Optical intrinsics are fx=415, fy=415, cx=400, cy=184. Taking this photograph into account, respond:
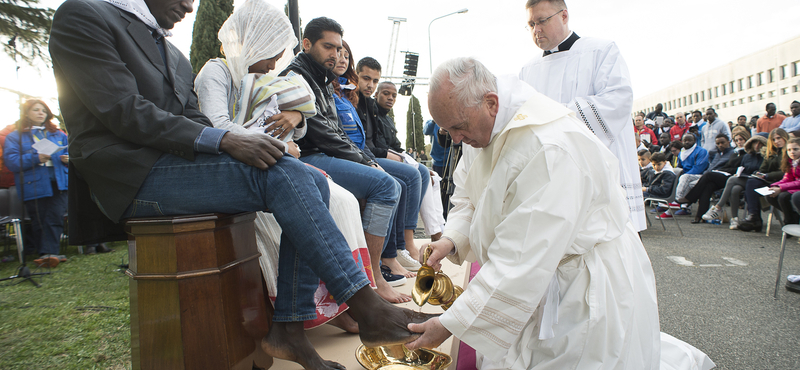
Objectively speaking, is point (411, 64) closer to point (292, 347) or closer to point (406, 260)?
point (406, 260)

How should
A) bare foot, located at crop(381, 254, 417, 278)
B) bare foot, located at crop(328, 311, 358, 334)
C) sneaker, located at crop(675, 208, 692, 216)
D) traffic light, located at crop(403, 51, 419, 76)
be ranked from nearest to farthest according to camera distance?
1. bare foot, located at crop(328, 311, 358, 334)
2. bare foot, located at crop(381, 254, 417, 278)
3. sneaker, located at crop(675, 208, 692, 216)
4. traffic light, located at crop(403, 51, 419, 76)

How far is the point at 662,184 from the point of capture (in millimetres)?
8406

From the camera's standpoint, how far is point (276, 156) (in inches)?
60.9

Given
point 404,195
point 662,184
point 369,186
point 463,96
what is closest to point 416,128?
point 662,184

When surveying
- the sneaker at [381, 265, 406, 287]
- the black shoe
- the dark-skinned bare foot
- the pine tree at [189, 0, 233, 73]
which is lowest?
the black shoe

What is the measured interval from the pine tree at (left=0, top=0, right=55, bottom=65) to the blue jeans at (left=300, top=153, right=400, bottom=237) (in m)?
1.91

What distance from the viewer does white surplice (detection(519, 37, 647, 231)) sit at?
104 inches

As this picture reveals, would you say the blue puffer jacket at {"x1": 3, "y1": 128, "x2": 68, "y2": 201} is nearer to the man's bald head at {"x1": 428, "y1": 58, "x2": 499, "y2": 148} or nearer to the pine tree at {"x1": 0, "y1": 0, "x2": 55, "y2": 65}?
the pine tree at {"x1": 0, "y1": 0, "x2": 55, "y2": 65}

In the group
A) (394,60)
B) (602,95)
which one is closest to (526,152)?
(602,95)

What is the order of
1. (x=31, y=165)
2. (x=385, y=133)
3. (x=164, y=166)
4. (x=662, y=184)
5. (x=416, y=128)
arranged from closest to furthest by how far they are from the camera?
(x=164, y=166), (x=385, y=133), (x=31, y=165), (x=662, y=184), (x=416, y=128)

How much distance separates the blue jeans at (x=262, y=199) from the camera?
4.86 ft

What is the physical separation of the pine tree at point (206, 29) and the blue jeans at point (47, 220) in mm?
3726

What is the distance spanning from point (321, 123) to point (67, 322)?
2.14 m

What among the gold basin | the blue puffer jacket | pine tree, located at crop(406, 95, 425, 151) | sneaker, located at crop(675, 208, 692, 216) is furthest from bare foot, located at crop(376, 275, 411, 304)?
pine tree, located at crop(406, 95, 425, 151)
